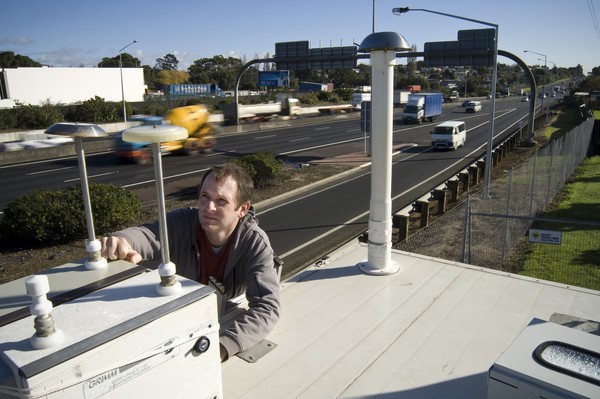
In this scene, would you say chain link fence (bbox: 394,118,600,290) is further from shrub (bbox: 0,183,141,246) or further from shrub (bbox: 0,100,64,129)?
shrub (bbox: 0,100,64,129)

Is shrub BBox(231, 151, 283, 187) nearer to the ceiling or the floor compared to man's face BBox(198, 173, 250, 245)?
nearer to the floor

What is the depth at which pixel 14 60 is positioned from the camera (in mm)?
93500

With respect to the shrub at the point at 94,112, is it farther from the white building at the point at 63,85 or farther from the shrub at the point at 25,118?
Answer: the white building at the point at 63,85

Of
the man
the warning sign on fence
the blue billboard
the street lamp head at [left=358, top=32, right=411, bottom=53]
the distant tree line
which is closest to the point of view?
the man

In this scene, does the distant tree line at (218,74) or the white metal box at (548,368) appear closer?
the white metal box at (548,368)

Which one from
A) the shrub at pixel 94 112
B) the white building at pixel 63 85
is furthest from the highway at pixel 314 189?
the white building at pixel 63 85

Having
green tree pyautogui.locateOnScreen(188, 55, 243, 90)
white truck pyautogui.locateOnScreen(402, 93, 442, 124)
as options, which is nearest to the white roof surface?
white truck pyautogui.locateOnScreen(402, 93, 442, 124)

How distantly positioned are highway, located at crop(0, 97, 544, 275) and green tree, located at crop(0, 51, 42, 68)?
76.9 metres

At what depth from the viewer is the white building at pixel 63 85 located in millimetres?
54531

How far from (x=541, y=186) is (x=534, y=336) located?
13.8 meters

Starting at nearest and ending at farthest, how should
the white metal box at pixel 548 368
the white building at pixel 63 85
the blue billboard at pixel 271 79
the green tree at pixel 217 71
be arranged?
the white metal box at pixel 548 368
the white building at pixel 63 85
the blue billboard at pixel 271 79
the green tree at pixel 217 71

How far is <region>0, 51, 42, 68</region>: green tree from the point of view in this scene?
296 feet

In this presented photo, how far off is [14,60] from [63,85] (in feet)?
148

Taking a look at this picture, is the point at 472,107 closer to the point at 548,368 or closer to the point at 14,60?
the point at 548,368
